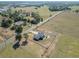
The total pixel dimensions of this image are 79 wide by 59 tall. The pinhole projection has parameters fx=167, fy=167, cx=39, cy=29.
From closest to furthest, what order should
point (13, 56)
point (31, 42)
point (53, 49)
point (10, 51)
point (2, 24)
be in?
point (13, 56) < point (10, 51) < point (53, 49) < point (31, 42) < point (2, 24)

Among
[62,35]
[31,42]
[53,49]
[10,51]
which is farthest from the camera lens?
[62,35]

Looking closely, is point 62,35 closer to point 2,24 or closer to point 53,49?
point 53,49

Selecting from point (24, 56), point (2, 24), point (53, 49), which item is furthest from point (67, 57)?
point (2, 24)

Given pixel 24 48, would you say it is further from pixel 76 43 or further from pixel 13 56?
pixel 76 43

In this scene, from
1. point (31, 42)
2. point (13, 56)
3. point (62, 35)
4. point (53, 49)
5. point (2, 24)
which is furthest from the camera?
point (2, 24)

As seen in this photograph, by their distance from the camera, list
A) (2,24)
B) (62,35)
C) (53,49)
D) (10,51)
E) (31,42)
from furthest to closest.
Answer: (2,24) → (62,35) → (31,42) → (53,49) → (10,51)

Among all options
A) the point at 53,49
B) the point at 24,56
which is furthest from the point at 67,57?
the point at 24,56

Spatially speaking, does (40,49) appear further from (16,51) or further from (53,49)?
(16,51)

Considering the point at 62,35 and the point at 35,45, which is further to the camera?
the point at 62,35

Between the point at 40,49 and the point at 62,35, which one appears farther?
the point at 62,35
